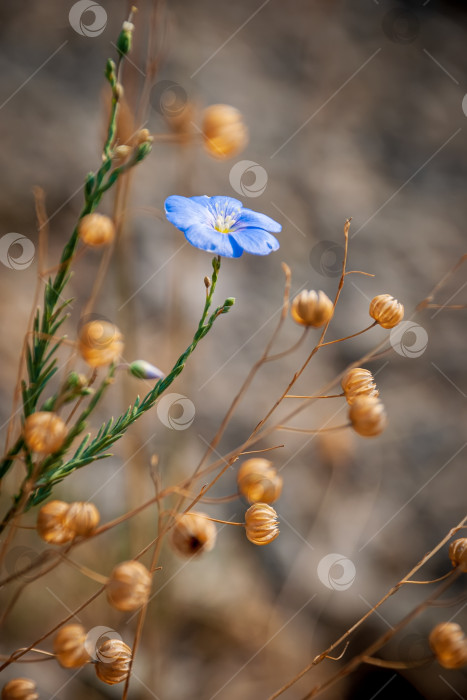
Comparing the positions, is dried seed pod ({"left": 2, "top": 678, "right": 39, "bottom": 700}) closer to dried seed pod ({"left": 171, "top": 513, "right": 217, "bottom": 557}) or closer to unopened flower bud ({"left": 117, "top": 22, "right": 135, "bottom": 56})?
dried seed pod ({"left": 171, "top": 513, "right": 217, "bottom": 557})

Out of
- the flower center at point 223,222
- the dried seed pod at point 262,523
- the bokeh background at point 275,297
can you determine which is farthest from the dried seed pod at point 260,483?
the bokeh background at point 275,297

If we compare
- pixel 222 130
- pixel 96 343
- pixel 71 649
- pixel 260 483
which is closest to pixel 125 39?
pixel 222 130

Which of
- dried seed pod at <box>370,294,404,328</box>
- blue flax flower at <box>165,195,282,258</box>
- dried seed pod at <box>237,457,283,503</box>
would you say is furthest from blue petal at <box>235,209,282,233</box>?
dried seed pod at <box>237,457,283,503</box>

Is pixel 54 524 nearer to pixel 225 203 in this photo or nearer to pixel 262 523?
pixel 262 523

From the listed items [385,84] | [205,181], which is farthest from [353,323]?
[385,84]

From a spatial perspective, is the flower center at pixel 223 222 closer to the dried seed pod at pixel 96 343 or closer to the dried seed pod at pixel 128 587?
the dried seed pod at pixel 96 343

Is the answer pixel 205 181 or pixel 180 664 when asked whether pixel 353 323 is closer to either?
pixel 205 181
